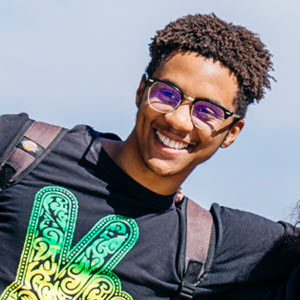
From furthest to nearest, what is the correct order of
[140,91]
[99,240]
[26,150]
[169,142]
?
[140,91], [169,142], [99,240], [26,150]

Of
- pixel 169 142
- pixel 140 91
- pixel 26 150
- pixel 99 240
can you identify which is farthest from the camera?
pixel 140 91

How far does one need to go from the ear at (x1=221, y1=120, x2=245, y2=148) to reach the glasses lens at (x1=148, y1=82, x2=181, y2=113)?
545mm

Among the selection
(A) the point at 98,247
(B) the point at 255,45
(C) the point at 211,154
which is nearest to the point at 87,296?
(A) the point at 98,247

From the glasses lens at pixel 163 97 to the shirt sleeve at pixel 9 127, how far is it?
83 cm

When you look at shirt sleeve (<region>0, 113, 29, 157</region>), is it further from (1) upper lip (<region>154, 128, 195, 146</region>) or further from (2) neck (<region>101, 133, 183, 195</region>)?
(1) upper lip (<region>154, 128, 195, 146</region>)

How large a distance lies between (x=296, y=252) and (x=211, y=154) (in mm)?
866

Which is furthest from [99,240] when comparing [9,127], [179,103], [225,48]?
[225,48]

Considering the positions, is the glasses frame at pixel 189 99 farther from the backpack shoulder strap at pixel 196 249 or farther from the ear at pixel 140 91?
the backpack shoulder strap at pixel 196 249

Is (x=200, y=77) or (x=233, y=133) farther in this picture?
(x=233, y=133)

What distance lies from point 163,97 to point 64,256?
3.92 ft

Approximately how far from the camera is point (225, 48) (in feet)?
16.9

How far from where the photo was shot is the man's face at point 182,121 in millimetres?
5004

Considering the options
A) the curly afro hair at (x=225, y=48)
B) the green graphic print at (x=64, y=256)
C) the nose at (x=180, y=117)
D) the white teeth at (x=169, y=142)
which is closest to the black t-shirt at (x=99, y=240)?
the green graphic print at (x=64, y=256)

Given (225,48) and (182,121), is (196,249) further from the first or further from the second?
(225,48)
